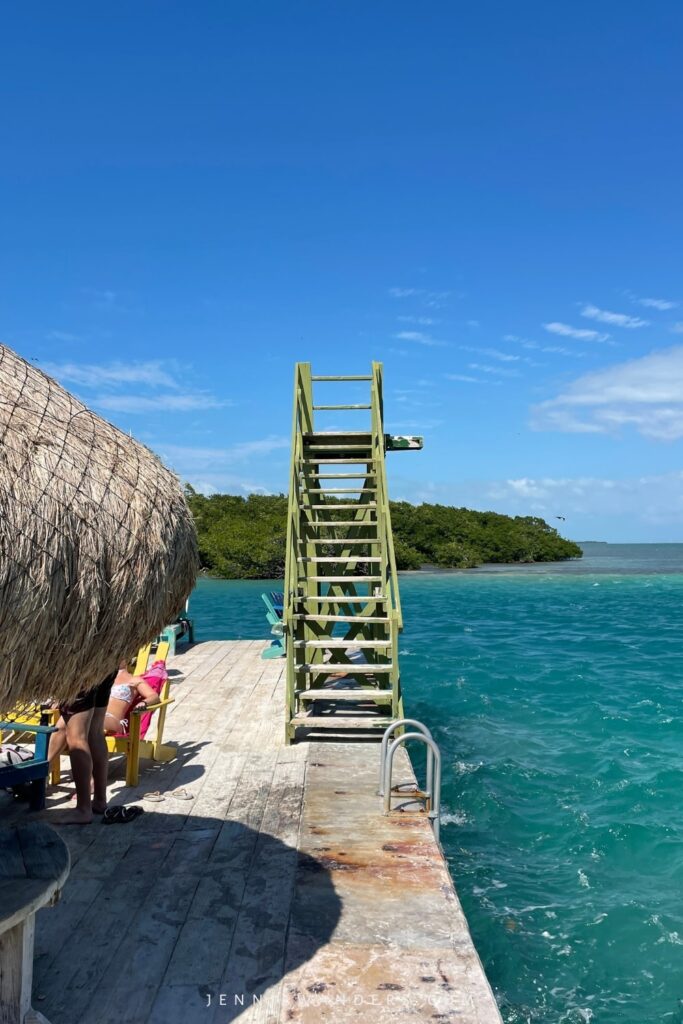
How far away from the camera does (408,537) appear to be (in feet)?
193

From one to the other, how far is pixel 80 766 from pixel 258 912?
1.88m

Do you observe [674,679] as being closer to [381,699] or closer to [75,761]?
[381,699]

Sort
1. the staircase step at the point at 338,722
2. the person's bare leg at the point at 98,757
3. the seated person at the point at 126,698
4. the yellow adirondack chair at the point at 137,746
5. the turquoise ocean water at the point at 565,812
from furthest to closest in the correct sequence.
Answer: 1. the staircase step at the point at 338,722
2. the seated person at the point at 126,698
3. the yellow adirondack chair at the point at 137,746
4. the person's bare leg at the point at 98,757
5. the turquoise ocean water at the point at 565,812

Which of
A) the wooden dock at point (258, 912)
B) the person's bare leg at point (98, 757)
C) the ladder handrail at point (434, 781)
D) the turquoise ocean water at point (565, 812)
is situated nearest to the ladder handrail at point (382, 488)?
the wooden dock at point (258, 912)

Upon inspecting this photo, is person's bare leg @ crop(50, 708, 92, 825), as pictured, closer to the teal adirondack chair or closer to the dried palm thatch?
the dried palm thatch

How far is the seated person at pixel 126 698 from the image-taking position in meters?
6.32

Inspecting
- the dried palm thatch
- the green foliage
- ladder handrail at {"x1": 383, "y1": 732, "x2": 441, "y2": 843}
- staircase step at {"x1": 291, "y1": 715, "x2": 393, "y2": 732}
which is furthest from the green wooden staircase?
the green foliage

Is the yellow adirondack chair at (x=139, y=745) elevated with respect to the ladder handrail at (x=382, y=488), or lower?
lower

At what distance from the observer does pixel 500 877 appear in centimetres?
668

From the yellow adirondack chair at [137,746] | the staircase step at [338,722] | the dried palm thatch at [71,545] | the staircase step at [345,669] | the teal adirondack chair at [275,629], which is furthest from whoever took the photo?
the teal adirondack chair at [275,629]

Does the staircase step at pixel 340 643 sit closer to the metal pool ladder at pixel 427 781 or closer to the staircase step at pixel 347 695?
the staircase step at pixel 347 695

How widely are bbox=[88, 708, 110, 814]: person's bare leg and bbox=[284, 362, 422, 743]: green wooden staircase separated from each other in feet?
7.19

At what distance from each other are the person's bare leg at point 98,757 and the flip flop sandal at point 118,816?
139 mm

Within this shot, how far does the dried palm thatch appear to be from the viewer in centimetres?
275
